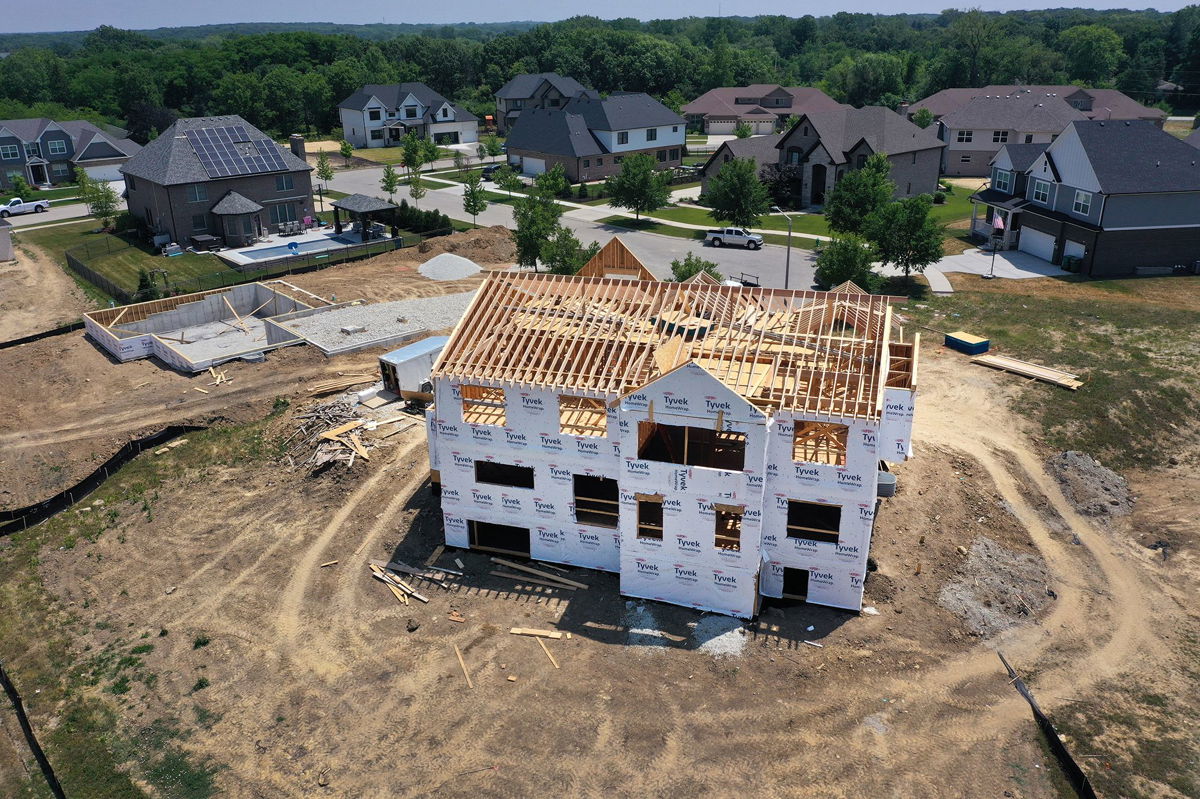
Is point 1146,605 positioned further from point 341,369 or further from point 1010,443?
point 341,369

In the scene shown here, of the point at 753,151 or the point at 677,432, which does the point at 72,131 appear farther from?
the point at 677,432

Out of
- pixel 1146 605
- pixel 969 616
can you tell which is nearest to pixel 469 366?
pixel 969 616

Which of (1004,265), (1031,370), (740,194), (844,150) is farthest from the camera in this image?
(844,150)

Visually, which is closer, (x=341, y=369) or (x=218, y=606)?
(x=218, y=606)

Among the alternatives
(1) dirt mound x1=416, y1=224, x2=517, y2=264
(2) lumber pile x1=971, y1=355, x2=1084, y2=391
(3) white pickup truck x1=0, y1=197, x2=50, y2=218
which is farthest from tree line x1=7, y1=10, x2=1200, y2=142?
(2) lumber pile x1=971, y1=355, x2=1084, y2=391

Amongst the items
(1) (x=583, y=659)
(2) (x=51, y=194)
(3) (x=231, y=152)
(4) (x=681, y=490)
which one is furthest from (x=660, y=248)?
(2) (x=51, y=194)

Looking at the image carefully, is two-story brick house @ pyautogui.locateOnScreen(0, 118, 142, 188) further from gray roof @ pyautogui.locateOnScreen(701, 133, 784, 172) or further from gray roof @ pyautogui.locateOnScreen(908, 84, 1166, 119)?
gray roof @ pyautogui.locateOnScreen(908, 84, 1166, 119)

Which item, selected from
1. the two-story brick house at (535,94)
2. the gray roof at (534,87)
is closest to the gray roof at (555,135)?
the two-story brick house at (535,94)
